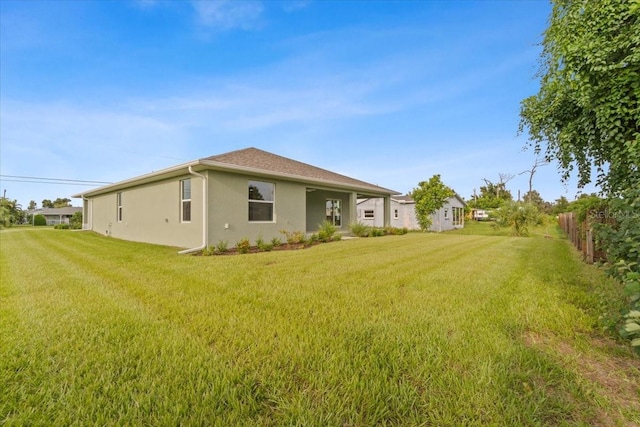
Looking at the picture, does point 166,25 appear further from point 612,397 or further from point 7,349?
point 612,397

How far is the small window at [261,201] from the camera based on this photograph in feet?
34.4

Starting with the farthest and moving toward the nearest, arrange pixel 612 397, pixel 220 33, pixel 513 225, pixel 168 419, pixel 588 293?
pixel 513 225 < pixel 220 33 < pixel 588 293 < pixel 612 397 < pixel 168 419

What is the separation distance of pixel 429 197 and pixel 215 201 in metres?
16.0

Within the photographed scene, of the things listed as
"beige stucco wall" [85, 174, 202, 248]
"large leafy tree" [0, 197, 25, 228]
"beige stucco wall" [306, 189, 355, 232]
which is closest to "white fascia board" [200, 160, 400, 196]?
"beige stucco wall" [85, 174, 202, 248]

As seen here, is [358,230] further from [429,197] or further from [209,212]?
[429,197]

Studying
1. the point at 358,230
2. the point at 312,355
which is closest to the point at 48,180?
the point at 358,230

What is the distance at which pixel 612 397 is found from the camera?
1900mm

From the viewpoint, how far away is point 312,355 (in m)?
2.36

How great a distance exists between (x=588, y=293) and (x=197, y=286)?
629cm

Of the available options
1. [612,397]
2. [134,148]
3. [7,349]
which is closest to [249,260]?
[7,349]

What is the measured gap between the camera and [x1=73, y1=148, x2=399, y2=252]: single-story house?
9.18m

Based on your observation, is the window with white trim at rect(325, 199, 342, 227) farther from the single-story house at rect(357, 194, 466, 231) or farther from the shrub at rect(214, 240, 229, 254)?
the shrub at rect(214, 240, 229, 254)

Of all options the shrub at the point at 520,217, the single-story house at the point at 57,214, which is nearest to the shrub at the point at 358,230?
the shrub at the point at 520,217

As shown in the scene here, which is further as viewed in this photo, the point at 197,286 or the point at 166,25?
the point at 166,25
